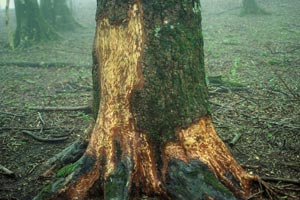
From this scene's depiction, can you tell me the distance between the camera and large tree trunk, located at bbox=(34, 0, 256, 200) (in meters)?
3.58

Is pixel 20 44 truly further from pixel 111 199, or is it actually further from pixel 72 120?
pixel 111 199

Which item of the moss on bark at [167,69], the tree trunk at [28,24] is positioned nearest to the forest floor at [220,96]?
the tree trunk at [28,24]

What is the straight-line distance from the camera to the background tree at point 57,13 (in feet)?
55.4

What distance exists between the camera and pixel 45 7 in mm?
16844

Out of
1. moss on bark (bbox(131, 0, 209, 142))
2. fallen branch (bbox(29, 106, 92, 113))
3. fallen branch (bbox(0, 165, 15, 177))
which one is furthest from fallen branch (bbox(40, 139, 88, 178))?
fallen branch (bbox(29, 106, 92, 113))

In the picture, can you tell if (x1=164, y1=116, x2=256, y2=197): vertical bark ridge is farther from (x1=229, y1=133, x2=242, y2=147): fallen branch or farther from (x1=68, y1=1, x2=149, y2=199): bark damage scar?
(x1=229, y1=133, x2=242, y2=147): fallen branch

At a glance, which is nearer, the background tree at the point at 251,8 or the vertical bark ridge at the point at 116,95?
the vertical bark ridge at the point at 116,95

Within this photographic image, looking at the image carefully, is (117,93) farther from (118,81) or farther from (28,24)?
(28,24)

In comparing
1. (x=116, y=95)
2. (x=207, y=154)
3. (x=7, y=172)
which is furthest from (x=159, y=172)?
(x=7, y=172)

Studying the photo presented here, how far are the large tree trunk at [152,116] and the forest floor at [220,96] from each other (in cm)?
88

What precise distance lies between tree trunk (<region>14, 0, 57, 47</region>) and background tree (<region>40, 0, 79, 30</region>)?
2.49 m

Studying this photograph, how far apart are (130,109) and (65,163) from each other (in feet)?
4.28

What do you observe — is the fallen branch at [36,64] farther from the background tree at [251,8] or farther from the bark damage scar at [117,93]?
the background tree at [251,8]

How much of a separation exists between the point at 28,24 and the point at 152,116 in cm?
1233
